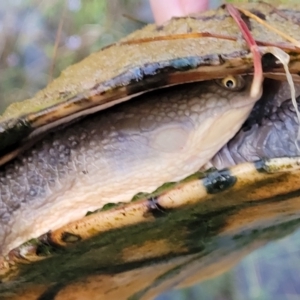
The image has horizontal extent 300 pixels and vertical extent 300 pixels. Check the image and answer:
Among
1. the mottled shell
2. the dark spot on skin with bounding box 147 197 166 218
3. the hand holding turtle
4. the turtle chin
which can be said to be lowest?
the dark spot on skin with bounding box 147 197 166 218

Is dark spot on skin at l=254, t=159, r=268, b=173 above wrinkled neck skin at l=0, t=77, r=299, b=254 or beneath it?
beneath

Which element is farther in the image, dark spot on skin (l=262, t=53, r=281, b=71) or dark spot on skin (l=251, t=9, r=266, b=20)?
dark spot on skin (l=251, t=9, r=266, b=20)

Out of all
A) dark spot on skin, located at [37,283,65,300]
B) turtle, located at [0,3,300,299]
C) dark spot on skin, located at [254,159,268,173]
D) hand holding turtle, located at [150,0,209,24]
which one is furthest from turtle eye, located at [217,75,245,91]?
hand holding turtle, located at [150,0,209,24]

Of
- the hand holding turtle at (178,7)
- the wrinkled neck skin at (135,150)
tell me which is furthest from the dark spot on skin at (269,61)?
the hand holding turtle at (178,7)

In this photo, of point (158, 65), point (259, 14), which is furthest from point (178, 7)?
point (158, 65)

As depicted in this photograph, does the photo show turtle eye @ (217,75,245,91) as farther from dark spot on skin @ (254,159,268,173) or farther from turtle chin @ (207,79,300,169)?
dark spot on skin @ (254,159,268,173)

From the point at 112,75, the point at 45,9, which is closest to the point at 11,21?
the point at 45,9

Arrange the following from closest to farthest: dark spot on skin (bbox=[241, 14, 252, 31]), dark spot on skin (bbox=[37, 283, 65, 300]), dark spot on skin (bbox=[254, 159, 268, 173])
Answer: dark spot on skin (bbox=[254, 159, 268, 173]) → dark spot on skin (bbox=[241, 14, 252, 31]) → dark spot on skin (bbox=[37, 283, 65, 300])
